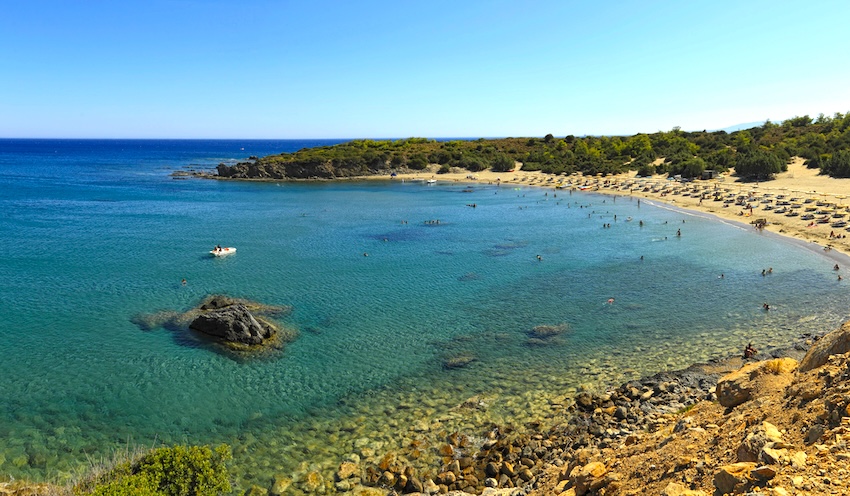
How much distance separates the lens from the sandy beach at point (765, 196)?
179 ft

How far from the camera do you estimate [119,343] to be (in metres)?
28.1

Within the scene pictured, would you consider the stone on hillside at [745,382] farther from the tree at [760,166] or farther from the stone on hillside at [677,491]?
the tree at [760,166]

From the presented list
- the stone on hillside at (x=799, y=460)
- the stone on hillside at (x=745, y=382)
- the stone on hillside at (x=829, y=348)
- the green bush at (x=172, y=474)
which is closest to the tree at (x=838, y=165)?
the stone on hillside at (x=745, y=382)

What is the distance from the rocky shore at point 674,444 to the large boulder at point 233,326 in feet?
42.4

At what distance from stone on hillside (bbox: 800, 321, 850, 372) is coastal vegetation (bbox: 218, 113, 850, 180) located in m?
94.7

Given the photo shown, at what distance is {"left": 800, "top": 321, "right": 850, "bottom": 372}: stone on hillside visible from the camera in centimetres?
1446

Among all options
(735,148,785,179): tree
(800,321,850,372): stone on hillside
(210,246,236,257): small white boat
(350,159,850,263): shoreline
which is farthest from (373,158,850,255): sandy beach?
(210,246,236,257): small white boat

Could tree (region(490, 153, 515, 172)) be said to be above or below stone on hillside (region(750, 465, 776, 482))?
above

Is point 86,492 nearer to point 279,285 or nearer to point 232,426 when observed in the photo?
point 232,426

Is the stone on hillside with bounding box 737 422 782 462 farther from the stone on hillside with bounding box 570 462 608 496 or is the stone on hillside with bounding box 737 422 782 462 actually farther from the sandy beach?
the sandy beach

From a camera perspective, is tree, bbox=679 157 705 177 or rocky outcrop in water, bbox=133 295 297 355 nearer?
rocky outcrop in water, bbox=133 295 297 355

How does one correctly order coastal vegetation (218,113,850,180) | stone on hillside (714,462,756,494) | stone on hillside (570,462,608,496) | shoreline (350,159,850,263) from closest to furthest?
stone on hillside (714,462,756,494), stone on hillside (570,462,608,496), shoreline (350,159,850,263), coastal vegetation (218,113,850,180)

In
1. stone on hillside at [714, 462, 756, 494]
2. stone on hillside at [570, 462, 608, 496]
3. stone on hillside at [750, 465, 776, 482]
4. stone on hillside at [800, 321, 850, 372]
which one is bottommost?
stone on hillside at [570, 462, 608, 496]

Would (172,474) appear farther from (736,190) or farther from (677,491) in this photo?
(736,190)
